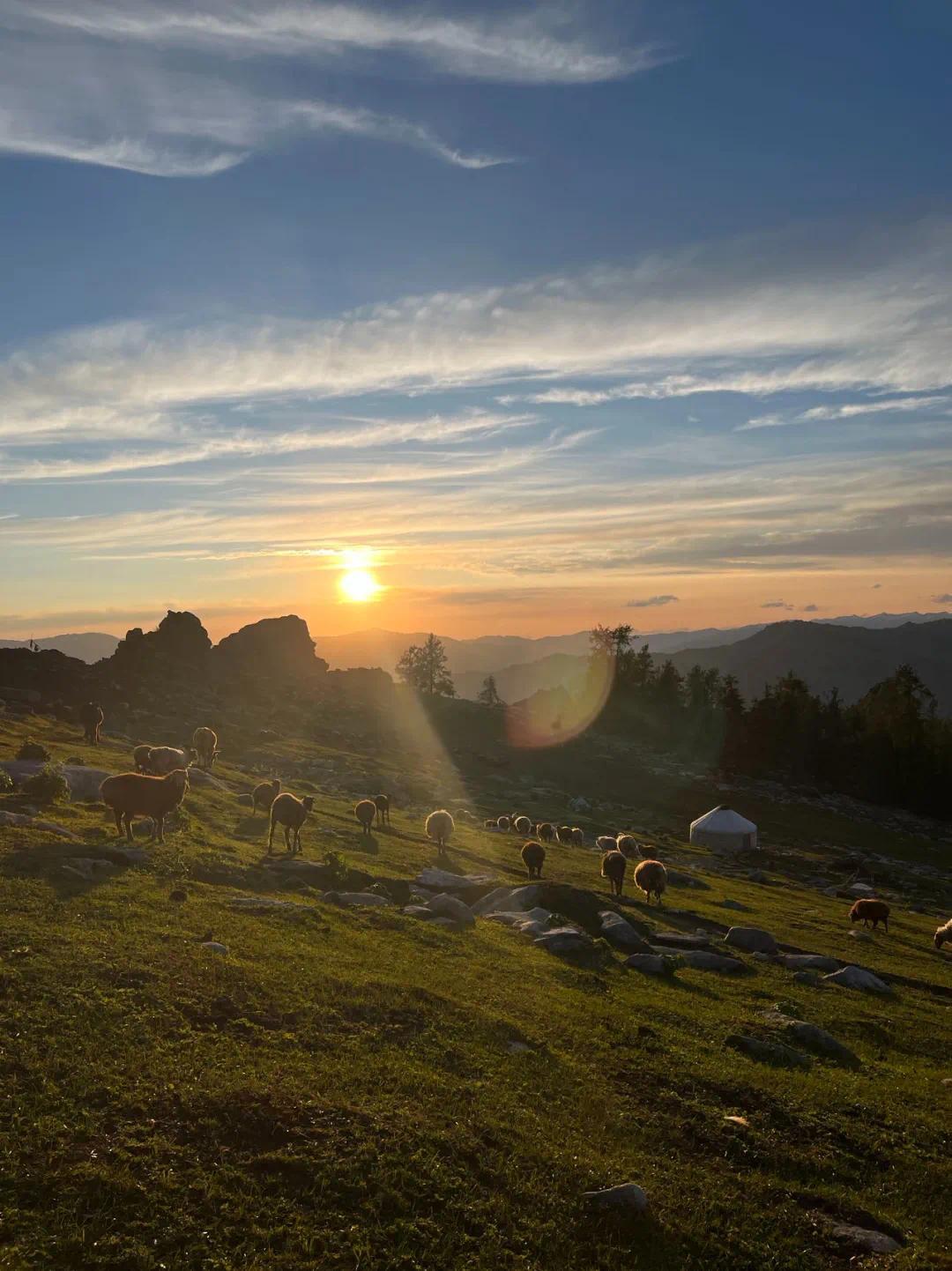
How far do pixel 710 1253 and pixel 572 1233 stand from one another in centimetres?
198

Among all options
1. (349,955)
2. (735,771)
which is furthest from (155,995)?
(735,771)

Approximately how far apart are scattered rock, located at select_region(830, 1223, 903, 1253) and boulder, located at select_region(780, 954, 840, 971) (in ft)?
59.4

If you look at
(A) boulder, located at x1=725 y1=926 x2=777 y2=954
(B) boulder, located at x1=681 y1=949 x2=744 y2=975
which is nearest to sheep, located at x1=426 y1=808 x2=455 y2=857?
(A) boulder, located at x1=725 y1=926 x2=777 y2=954

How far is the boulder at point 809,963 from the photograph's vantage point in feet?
97.5

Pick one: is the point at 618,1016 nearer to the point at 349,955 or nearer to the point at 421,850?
the point at 349,955

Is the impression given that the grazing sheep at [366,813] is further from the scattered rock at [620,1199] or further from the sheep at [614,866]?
the scattered rock at [620,1199]

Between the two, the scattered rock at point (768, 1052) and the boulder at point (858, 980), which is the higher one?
the scattered rock at point (768, 1052)

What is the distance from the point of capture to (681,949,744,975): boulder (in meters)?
27.2

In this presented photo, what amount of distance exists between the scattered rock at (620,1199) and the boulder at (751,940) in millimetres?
21422

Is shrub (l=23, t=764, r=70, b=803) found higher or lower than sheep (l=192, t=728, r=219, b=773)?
higher

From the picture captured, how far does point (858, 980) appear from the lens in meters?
28.8

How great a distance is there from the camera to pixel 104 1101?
1127 centimetres

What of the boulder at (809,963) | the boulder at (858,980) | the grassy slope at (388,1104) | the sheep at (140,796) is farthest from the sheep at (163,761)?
the boulder at (858,980)

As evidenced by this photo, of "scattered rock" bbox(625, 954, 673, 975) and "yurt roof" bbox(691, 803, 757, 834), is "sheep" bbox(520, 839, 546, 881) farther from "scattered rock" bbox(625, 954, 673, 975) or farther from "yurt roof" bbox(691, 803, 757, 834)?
"yurt roof" bbox(691, 803, 757, 834)
